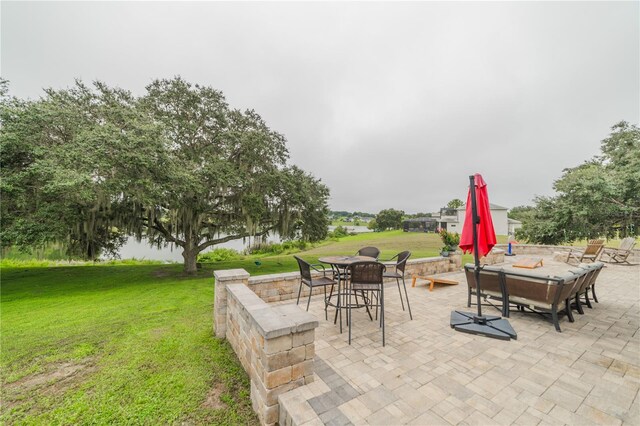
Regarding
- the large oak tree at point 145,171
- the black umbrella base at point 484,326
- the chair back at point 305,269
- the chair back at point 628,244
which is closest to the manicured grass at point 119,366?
the chair back at point 305,269

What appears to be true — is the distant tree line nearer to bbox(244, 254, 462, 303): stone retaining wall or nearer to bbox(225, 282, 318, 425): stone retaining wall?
bbox(244, 254, 462, 303): stone retaining wall

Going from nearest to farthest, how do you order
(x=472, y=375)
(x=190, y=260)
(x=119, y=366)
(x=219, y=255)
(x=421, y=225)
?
1. (x=472, y=375)
2. (x=119, y=366)
3. (x=190, y=260)
4. (x=219, y=255)
5. (x=421, y=225)

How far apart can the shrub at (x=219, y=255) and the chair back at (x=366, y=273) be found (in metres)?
17.9


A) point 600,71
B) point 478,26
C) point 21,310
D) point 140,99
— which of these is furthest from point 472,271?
point 140,99

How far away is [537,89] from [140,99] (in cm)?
1594

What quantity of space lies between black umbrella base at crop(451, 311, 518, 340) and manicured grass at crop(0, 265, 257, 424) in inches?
119

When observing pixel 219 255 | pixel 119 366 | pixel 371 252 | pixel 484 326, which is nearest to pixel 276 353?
pixel 119 366

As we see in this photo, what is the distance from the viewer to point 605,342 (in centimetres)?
306

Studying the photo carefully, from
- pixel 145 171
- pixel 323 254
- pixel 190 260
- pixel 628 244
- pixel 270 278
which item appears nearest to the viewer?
pixel 270 278

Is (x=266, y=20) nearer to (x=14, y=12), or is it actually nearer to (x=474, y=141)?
(x=14, y=12)

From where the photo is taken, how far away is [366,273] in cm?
329

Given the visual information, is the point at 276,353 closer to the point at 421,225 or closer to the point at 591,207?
the point at 591,207

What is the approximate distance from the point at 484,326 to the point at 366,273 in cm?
195

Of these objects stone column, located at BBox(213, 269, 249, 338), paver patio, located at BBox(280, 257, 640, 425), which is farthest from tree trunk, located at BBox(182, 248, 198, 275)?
paver patio, located at BBox(280, 257, 640, 425)
